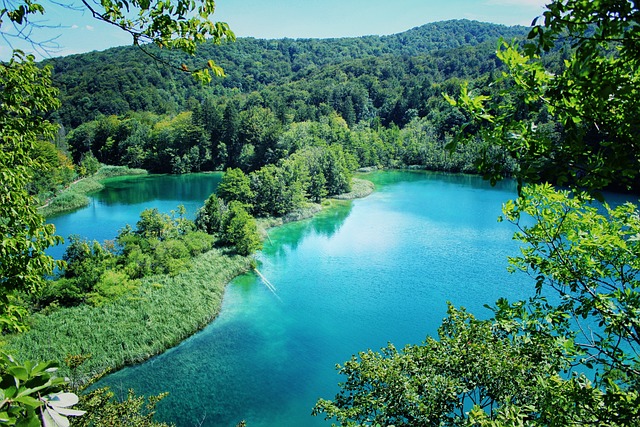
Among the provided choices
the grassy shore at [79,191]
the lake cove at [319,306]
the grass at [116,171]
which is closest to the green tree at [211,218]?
the lake cove at [319,306]

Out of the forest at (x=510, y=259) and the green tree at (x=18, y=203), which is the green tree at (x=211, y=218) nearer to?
the forest at (x=510, y=259)

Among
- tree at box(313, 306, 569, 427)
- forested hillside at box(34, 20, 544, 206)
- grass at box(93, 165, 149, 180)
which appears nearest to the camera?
tree at box(313, 306, 569, 427)

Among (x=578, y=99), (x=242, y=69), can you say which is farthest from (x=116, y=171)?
(x=242, y=69)

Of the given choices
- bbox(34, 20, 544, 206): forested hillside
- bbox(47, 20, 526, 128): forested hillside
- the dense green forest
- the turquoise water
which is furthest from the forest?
bbox(47, 20, 526, 128): forested hillside

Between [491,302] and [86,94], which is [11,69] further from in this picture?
[86,94]

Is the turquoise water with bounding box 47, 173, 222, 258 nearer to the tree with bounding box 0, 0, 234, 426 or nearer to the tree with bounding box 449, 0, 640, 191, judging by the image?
the tree with bounding box 0, 0, 234, 426

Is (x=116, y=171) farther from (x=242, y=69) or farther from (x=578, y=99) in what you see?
(x=242, y=69)
